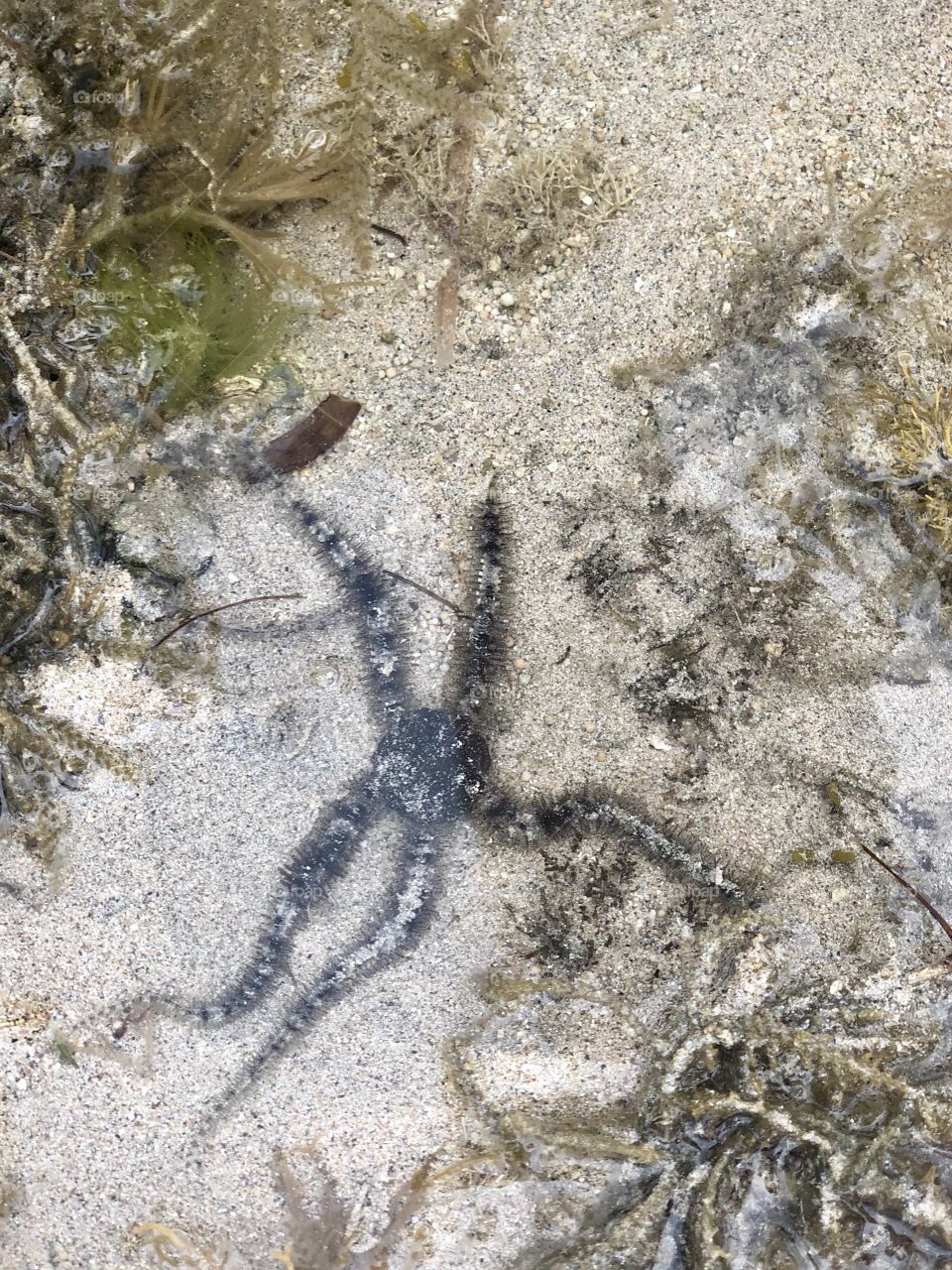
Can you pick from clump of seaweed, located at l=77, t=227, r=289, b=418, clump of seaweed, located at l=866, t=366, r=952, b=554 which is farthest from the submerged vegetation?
clump of seaweed, located at l=866, t=366, r=952, b=554

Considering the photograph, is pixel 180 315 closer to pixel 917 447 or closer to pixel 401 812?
pixel 401 812

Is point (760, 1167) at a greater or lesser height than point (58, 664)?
lesser

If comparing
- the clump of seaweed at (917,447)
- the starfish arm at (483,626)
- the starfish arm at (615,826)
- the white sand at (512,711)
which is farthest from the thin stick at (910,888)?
the starfish arm at (483,626)

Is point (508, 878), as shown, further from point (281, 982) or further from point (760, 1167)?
point (760, 1167)

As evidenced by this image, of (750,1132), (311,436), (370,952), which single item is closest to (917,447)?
(311,436)

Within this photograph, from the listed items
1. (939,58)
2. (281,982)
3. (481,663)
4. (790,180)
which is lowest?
(281,982)

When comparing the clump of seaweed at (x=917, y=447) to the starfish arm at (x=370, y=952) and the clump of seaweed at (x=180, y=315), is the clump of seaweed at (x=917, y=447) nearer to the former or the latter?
the starfish arm at (x=370, y=952)

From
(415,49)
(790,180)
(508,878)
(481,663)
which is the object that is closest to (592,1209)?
(508,878)
